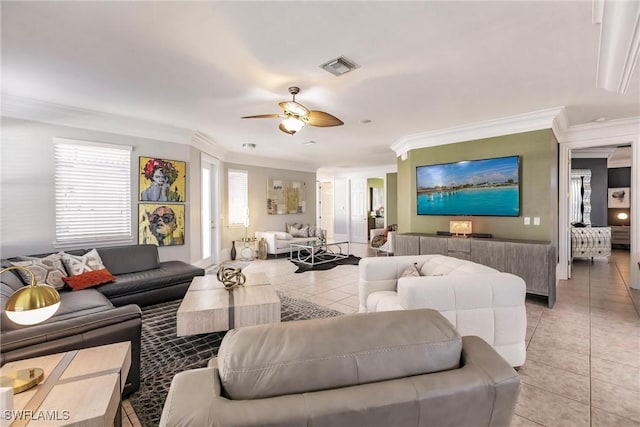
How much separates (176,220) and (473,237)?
487 centimetres

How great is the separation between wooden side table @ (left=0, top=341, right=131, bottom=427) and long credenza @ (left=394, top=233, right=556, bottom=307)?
14.1 feet

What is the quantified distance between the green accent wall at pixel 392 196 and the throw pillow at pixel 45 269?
818cm

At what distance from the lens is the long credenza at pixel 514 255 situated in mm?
3709

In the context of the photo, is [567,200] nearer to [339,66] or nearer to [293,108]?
[339,66]

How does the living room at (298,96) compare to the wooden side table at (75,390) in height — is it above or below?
above

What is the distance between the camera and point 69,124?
12.8 ft

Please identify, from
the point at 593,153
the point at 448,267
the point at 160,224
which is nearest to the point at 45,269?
the point at 160,224

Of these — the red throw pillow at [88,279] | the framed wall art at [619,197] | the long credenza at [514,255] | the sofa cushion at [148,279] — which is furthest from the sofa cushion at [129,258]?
the framed wall art at [619,197]

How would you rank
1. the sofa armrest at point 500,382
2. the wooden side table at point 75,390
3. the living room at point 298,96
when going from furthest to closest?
the living room at point 298,96 < the wooden side table at point 75,390 < the sofa armrest at point 500,382

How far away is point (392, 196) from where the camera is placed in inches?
371

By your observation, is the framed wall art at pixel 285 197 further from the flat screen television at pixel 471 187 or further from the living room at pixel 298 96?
the flat screen television at pixel 471 187

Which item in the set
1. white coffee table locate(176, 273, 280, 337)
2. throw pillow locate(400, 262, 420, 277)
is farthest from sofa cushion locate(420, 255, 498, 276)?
white coffee table locate(176, 273, 280, 337)

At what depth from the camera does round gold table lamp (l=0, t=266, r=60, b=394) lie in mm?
1132

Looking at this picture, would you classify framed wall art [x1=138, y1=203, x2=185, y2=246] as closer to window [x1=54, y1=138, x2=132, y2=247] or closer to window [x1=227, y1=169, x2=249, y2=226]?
window [x1=54, y1=138, x2=132, y2=247]
